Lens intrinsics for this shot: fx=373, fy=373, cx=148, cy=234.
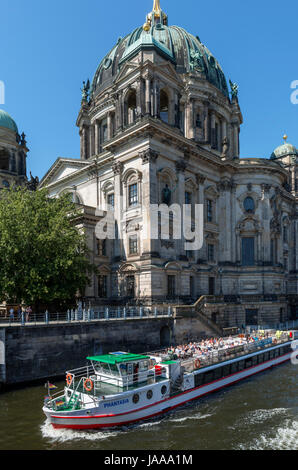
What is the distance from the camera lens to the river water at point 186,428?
15578mm

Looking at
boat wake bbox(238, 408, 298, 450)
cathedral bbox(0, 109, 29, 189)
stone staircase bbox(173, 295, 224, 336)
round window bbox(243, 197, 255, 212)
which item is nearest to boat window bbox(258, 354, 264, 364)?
stone staircase bbox(173, 295, 224, 336)

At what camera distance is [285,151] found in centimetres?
6631

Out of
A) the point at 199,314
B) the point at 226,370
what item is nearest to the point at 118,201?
the point at 199,314

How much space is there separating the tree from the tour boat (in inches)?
398

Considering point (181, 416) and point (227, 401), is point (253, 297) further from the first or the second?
point (181, 416)

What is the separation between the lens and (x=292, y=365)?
3130 centimetres

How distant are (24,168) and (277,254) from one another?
45717mm

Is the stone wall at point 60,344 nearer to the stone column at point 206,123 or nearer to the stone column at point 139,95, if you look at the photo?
Answer: the stone column at point 139,95

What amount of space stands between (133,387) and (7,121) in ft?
195

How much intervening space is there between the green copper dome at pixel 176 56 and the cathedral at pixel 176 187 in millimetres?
218

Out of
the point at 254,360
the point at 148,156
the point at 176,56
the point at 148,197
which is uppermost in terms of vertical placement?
the point at 176,56

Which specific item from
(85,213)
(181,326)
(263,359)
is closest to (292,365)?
(263,359)

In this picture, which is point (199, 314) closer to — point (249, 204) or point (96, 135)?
point (249, 204)

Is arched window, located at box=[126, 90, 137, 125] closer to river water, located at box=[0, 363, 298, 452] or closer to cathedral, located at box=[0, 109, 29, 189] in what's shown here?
cathedral, located at box=[0, 109, 29, 189]
